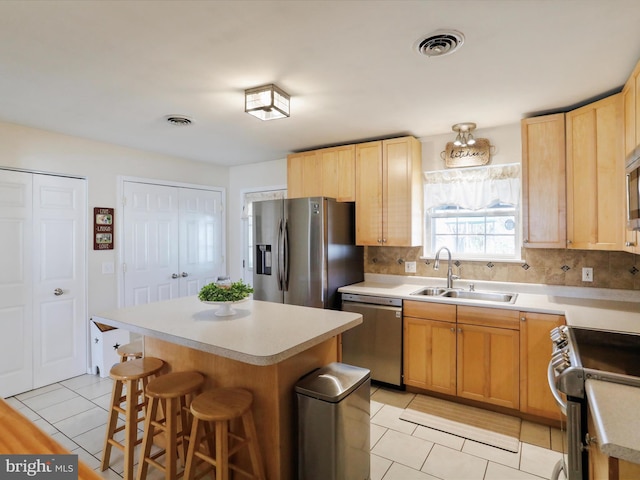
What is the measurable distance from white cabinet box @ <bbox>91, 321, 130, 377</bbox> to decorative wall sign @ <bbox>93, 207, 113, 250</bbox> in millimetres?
795

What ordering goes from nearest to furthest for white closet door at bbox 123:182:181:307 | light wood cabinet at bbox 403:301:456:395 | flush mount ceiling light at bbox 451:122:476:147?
light wood cabinet at bbox 403:301:456:395
flush mount ceiling light at bbox 451:122:476:147
white closet door at bbox 123:182:181:307

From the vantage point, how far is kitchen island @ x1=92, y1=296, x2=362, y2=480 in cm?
166

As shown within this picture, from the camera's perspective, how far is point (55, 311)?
3402mm

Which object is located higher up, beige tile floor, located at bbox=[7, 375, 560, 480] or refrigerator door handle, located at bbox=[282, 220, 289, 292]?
refrigerator door handle, located at bbox=[282, 220, 289, 292]

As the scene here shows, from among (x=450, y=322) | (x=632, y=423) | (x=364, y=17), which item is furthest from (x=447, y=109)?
(x=632, y=423)

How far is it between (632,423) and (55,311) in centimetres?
418

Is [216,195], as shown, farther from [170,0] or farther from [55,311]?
[170,0]

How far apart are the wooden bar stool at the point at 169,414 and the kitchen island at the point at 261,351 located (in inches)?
6.2

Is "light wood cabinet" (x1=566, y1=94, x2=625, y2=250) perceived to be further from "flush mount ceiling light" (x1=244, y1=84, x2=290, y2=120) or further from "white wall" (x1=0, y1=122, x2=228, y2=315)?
"white wall" (x1=0, y1=122, x2=228, y2=315)

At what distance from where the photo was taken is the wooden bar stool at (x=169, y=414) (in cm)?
183

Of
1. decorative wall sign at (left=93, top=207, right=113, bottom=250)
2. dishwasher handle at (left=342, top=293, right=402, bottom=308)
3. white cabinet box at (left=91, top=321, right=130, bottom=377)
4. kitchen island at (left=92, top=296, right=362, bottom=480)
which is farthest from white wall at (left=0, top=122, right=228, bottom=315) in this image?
dishwasher handle at (left=342, top=293, right=402, bottom=308)

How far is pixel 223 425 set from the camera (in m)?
1.66

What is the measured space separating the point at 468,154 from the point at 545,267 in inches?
47.8
